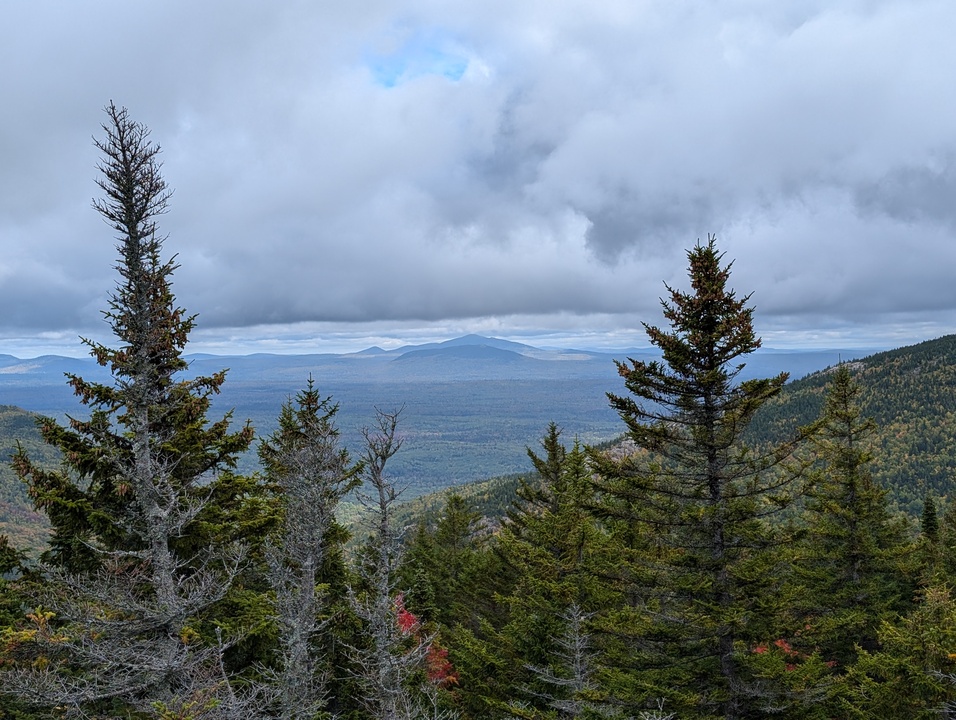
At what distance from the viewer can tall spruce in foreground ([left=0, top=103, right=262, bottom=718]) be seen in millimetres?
9562

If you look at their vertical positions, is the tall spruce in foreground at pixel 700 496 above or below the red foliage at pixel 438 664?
above

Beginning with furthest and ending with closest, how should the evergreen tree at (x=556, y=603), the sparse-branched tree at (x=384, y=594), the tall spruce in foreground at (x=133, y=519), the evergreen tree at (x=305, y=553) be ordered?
the evergreen tree at (x=556, y=603) → the evergreen tree at (x=305, y=553) → the sparse-branched tree at (x=384, y=594) → the tall spruce in foreground at (x=133, y=519)

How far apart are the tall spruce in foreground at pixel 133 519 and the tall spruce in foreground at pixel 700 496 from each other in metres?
9.00

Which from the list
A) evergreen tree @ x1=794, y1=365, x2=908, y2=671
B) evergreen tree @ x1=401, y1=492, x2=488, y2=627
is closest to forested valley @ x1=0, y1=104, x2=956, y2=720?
evergreen tree @ x1=794, y1=365, x2=908, y2=671

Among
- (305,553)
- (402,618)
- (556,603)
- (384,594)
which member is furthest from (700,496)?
(402,618)

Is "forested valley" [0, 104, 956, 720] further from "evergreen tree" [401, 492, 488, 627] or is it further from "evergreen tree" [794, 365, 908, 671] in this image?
"evergreen tree" [401, 492, 488, 627]

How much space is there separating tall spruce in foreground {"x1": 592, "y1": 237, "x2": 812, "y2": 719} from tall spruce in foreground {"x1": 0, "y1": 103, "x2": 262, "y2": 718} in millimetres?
9003

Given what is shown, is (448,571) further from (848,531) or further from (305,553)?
(848,531)

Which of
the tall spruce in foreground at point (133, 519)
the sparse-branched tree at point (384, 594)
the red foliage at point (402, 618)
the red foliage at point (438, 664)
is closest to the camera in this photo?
the tall spruce in foreground at point (133, 519)

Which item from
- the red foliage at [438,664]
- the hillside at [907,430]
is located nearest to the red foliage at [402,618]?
the red foliage at [438,664]

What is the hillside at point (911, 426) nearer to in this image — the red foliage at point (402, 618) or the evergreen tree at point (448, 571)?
the evergreen tree at point (448, 571)

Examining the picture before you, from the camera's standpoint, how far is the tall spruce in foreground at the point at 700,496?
1174 centimetres

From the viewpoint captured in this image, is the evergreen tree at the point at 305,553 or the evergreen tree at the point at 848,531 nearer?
the evergreen tree at the point at 305,553

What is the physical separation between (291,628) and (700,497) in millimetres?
10858
